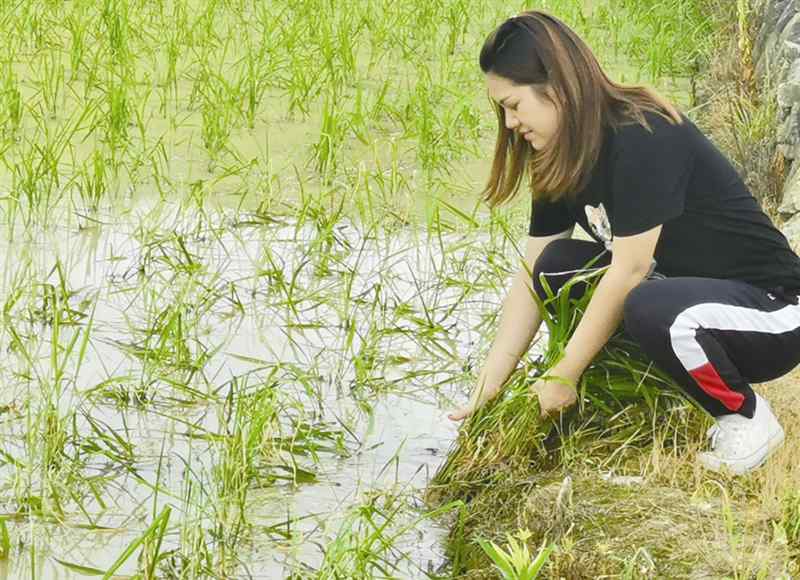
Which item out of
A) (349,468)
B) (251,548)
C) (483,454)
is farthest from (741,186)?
(251,548)

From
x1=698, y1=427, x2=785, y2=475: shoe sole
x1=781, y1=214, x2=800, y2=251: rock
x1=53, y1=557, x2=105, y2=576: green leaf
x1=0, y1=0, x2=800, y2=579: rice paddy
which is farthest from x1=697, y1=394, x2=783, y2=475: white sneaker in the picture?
x1=53, y1=557, x2=105, y2=576: green leaf

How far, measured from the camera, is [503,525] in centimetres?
292

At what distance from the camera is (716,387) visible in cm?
298

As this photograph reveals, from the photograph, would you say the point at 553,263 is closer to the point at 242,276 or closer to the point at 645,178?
the point at 645,178

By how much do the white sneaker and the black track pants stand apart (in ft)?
0.07

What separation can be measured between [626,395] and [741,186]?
48 cm

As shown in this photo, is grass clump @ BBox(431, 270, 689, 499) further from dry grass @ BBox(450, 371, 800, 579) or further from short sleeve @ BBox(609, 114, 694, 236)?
short sleeve @ BBox(609, 114, 694, 236)

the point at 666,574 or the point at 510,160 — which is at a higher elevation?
the point at 510,160

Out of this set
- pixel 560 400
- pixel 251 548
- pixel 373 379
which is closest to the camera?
pixel 251 548

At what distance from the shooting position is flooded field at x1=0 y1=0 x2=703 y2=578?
2961 millimetres

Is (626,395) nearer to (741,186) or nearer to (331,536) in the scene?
(741,186)

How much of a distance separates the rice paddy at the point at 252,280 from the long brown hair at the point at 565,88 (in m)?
0.57

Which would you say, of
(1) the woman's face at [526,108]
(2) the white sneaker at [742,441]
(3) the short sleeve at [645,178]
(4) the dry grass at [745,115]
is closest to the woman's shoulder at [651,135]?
(3) the short sleeve at [645,178]

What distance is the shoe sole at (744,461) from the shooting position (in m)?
2.96
